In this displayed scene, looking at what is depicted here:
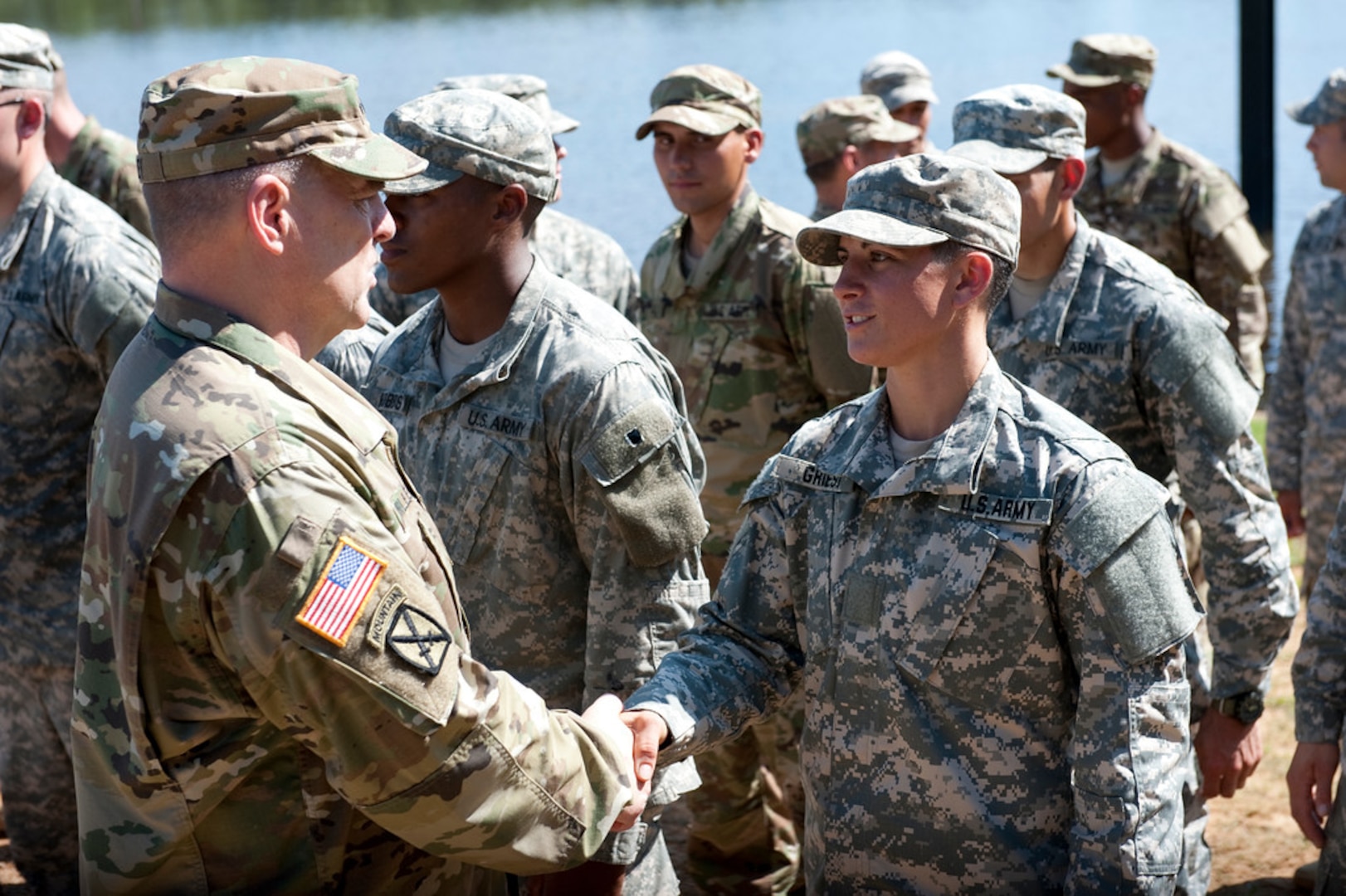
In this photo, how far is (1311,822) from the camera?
11.7ft

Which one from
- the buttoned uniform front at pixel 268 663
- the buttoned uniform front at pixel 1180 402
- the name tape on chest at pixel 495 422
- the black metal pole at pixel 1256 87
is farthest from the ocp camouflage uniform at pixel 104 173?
the black metal pole at pixel 1256 87

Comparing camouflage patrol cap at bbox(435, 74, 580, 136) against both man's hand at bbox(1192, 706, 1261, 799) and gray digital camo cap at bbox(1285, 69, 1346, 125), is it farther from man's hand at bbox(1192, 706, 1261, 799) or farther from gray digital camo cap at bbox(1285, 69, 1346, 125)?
man's hand at bbox(1192, 706, 1261, 799)

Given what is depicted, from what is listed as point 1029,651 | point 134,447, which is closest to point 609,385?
point 1029,651

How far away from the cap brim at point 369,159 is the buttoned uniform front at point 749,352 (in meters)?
3.20

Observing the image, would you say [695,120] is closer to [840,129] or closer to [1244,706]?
[840,129]

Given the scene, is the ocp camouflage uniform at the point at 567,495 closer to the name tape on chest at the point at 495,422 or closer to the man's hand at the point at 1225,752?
the name tape on chest at the point at 495,422

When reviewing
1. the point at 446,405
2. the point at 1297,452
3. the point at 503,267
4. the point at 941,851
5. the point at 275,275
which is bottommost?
the point at 1297,452

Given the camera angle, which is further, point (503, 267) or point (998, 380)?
point (503, 267)

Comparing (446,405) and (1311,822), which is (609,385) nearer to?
(446,405)

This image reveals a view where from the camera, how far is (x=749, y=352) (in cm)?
577

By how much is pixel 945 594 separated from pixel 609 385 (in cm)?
107

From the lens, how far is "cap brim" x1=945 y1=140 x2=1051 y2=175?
168 inches

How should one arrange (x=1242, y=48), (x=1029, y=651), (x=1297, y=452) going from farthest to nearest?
(x=1242, y=48)
(x=1297, y=452)
(x=1029, y=651)

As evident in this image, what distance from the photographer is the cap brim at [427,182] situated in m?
3.59
